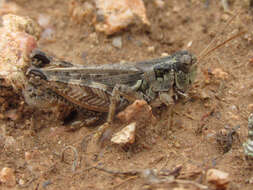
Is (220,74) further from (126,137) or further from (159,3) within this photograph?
(159,3)

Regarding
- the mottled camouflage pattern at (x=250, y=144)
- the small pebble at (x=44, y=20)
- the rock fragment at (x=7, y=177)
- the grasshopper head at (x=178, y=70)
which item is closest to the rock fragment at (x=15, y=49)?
the small pebble at (x=44, y=20)

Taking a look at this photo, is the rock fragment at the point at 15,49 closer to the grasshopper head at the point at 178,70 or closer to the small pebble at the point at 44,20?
the small pebble at the point at 44,20

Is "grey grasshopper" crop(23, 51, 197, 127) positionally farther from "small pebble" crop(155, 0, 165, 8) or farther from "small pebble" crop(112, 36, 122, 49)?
"small pebble" crop(155, 0, 165, 8)

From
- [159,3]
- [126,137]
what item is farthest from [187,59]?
[159,3]

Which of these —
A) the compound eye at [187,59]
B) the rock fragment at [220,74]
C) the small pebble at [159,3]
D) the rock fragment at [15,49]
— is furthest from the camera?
the small pebble at [159,3]

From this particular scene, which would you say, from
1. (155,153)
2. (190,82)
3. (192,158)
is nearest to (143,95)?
(190,82)

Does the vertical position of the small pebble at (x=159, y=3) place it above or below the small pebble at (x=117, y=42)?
above

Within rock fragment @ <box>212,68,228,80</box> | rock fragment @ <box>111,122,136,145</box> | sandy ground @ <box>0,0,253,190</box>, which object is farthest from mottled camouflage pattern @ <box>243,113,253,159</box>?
rock fragment @ <box>212,68,228,80</box>

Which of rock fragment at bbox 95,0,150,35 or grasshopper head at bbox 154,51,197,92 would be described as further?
rock fragment at bbox 95,0,150,35
